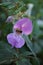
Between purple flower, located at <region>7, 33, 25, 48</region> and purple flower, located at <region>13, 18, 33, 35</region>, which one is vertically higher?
purple flower, located at <region>13, 18, 33, 35</region>

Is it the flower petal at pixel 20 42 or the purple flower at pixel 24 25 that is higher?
the purple flower at pixel 24 25

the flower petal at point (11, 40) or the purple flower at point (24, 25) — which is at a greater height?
the purple flower at point (24, 25)

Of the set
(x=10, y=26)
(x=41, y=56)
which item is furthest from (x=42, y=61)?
(x=10, y=26)
